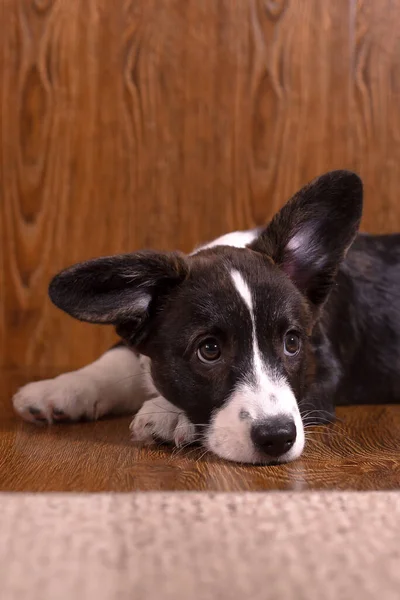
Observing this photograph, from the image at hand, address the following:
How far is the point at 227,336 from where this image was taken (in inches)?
74.0

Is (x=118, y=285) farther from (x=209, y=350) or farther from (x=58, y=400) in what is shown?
(x=58, y=400)

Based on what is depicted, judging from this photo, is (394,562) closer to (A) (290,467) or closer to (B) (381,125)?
(A) (290,467)

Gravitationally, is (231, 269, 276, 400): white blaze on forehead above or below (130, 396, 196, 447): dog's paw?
above

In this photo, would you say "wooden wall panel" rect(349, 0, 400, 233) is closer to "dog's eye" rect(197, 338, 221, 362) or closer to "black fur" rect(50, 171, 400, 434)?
"black fur" rect(50, 171, 400, 434)

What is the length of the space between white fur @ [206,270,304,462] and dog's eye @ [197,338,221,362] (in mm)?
93

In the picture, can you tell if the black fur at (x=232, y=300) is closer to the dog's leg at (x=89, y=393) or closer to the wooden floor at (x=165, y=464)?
the wooden floor at (x=165, y=464)

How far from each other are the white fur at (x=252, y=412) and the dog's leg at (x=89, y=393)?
1.98 feet

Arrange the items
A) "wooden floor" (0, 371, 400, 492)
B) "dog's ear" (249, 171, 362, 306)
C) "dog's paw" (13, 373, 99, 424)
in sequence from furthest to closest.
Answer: "dog's paw" (13, 373, 99, 424)
"dog's ear" (249, 171, 362, 306)
"wooden floor" (0, 371, 400, 492)

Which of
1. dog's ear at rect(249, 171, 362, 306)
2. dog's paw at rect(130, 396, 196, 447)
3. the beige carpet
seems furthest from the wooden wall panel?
the beige carpet

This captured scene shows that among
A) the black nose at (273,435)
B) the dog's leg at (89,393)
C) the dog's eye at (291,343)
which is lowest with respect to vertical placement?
the dog's leg at (89,393)

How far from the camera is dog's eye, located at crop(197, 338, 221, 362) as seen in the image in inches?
74.9

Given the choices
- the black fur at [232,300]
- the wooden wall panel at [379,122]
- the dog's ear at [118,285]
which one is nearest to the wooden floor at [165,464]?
the black fur at [232,300]

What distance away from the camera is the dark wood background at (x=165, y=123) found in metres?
3.38

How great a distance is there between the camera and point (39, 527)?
1299mm
